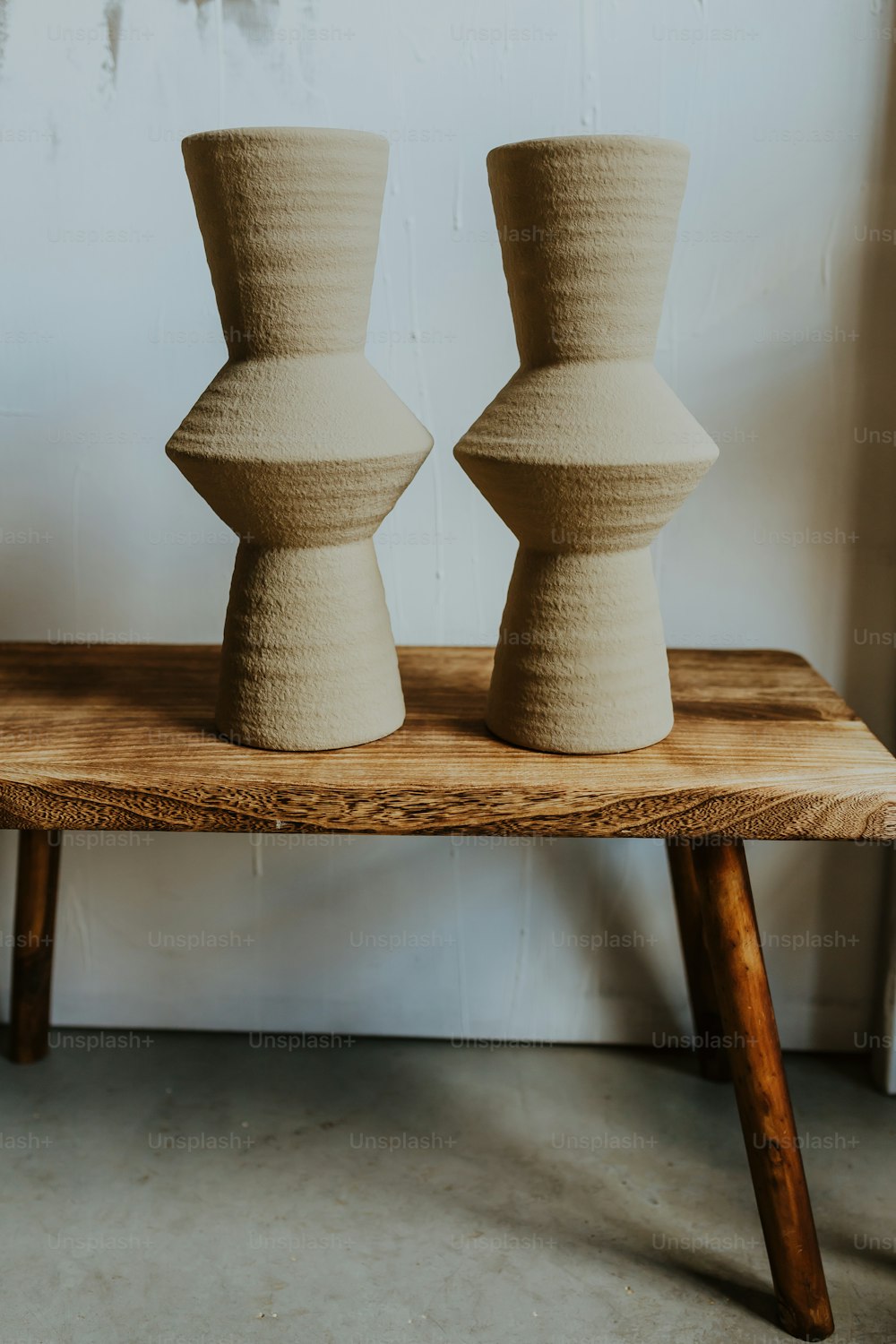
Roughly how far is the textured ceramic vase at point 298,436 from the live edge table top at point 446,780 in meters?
0.04

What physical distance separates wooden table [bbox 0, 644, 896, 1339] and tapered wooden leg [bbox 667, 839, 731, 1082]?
0.23 meters

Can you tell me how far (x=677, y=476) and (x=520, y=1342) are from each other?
72cm

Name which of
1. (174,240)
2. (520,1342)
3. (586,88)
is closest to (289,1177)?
(520,1342)

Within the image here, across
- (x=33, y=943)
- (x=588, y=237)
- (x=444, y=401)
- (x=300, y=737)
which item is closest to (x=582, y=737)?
(x=300, y=737)

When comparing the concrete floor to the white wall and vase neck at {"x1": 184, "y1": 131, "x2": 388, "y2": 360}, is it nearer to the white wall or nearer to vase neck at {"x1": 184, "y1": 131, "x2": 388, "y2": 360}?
the white wall

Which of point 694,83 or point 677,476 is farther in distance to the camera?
point 694,83

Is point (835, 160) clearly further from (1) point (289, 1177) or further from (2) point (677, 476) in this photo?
(1) point (289, 1177)

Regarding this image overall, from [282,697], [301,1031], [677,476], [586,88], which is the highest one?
[586,88]

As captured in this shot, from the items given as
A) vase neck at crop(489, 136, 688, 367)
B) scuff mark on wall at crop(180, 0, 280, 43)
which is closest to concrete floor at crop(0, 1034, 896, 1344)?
vase neck at crop(489, 136, 688, 367)

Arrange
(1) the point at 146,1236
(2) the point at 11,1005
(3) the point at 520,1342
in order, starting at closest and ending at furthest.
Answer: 1. (3) the point at 520,1342
2. (1) the point at 146,1236
3. (2) the point at 11,1005

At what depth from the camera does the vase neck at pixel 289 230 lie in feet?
Answer: 2.63

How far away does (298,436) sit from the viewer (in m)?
0.83

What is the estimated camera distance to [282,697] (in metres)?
0.90

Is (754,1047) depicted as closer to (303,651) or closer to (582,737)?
(582,737)
